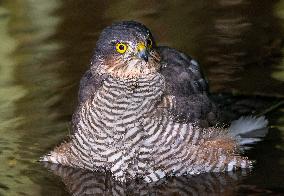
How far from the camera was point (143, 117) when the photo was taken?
8.57m

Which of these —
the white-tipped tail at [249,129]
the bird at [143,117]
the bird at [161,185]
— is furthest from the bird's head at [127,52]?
the white-tipped tail at [249,129]

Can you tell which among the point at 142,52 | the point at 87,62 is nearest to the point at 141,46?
the point at 142,52

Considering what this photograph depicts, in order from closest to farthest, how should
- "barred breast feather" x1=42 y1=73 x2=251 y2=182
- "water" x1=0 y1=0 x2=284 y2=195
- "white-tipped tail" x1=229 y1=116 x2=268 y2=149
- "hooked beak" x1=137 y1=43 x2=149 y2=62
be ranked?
"hooked beak" x1=137 y1=43 x2=149 y2=62
"barred breast feather" x1=42 y1=73 x2=251 y2=182
"water" x1=0 y1=0 x2=284 y2=195
"white-tipped tail" x1=229 y1=116 x2=268 y2=149

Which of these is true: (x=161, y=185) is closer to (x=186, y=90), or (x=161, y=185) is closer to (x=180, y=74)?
(x=186, y=90)

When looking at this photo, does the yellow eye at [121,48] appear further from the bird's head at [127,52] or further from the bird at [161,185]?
the bird at [161,185]

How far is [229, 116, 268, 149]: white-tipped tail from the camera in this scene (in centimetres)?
959

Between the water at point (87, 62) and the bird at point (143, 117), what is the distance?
0.23 m

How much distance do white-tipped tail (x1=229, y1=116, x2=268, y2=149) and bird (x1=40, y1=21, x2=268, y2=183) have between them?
37cm

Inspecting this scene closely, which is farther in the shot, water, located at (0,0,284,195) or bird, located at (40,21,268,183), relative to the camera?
water, located at (0,0,284,195)

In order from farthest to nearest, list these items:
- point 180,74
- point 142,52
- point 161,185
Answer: point 180,74, point 161,185, point 142,52

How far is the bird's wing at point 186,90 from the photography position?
8.82 meters

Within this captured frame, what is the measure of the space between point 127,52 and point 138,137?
0.80 metres

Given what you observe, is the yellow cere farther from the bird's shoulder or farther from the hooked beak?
→ the bird's shoulder

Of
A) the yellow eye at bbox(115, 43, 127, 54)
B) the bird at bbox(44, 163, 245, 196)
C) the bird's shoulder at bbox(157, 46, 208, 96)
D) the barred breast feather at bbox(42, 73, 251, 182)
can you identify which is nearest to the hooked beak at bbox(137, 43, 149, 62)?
the yellow eye at bbox(115, 43, 127, 54)
